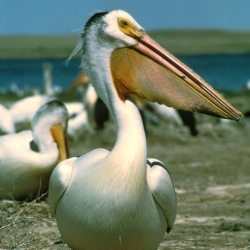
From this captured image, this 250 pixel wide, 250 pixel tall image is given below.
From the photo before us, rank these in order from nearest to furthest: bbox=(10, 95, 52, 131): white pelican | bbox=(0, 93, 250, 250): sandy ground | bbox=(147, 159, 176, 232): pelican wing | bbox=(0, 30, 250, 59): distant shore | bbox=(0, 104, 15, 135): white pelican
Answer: bbox=(147, 159, 176, 232): pelican wing
bbox=(0, 93, 250, 250): sandy ground
bbox=(0, 104, 15, 135): white pelican
bbox=(10, 95, 52, 131): white pelican
bbox=(0, 30, 250, 59): distant shore

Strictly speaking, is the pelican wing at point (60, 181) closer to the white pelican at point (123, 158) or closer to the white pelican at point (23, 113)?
the white pelican at point (123, 158)

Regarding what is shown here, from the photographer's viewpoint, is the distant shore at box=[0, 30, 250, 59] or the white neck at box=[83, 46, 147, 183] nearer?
the white neck at box=[83, 46, 147, 183]

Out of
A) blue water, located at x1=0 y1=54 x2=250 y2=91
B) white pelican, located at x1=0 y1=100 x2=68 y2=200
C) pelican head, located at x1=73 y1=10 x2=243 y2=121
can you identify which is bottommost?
blue water, located at x1=0 y1=54 x2=250 y2=91

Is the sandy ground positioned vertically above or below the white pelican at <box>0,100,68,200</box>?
below

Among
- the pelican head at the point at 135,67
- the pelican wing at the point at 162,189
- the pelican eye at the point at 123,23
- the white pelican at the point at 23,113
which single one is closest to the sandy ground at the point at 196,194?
the pelican wing at the point at 162,189

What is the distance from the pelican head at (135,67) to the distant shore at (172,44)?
2651 inches

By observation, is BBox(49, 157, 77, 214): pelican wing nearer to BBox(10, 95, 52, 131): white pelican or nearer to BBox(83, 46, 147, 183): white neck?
BBox(83, 46, 147, 183): white neck

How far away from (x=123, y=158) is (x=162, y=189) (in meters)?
0.34

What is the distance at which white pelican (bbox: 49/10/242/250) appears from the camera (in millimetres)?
3879

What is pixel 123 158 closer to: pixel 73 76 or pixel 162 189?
pixel 162 189

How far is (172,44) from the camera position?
8525 cm

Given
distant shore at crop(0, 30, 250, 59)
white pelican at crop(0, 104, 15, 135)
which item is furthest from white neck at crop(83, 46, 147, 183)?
distant shore at crop(0, 30, 250, 59)

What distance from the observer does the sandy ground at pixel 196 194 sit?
4.93 m

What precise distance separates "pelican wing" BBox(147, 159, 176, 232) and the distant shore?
67.4 m
